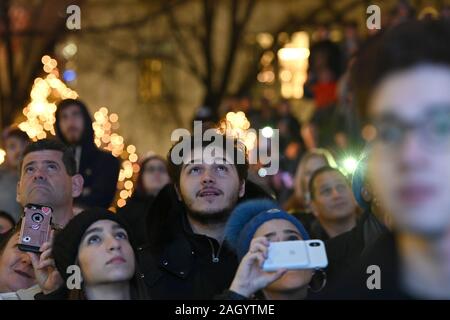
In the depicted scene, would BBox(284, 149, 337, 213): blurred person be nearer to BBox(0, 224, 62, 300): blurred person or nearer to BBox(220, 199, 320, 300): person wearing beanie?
BBox(0, 224, 62, 300): blurred person

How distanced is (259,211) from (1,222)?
259 cm

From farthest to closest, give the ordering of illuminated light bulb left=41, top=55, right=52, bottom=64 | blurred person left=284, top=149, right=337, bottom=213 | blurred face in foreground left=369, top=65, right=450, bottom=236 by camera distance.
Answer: illuminated light bulb left=41, top=55, right=52, bottom=64 < blurred person left=284, top=149, right=337, bottom=213 < blurred face in foreground left=369, top=65, right=450, bottom=236

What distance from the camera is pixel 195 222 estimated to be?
5.93m

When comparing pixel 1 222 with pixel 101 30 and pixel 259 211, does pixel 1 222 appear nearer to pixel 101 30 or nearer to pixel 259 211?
pixel 259 211

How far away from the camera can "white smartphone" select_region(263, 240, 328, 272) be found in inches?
168

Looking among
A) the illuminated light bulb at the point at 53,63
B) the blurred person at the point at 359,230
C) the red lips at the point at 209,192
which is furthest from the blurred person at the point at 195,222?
the illuminated light bulb at the point at 53,63

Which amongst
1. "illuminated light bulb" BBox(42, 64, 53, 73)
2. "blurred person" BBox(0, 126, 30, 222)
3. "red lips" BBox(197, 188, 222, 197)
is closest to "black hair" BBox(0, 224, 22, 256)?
"red lips" BBox(197, 188, 222, 197)

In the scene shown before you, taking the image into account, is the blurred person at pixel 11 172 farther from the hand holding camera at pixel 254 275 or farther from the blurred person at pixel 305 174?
the hand holding camera at pixel 254 275

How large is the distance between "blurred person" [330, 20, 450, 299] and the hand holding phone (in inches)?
110

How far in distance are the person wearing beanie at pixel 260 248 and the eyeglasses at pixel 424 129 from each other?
59.4 inches

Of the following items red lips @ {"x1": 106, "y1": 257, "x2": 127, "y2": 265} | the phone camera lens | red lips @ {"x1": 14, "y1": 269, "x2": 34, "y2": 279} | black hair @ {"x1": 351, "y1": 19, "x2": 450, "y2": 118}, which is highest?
black hair @ {"x1": 351, "y1": 19, "x2": 450, "y2": 118}

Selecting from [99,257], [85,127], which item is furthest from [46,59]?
[99,257]

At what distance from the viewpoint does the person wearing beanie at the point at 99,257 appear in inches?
184
